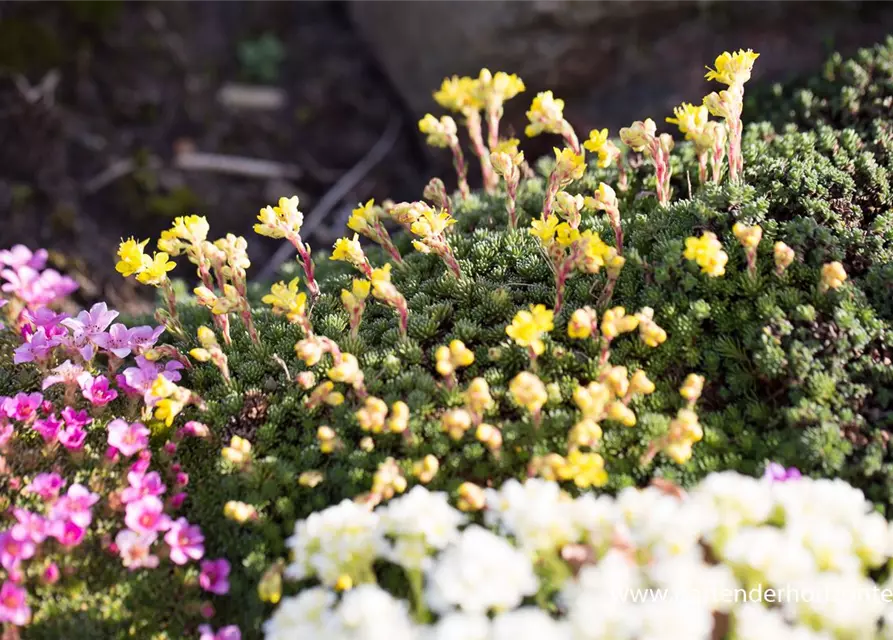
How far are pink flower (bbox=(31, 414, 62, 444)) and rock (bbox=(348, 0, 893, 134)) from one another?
3.58 meters

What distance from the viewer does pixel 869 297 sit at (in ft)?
9.48

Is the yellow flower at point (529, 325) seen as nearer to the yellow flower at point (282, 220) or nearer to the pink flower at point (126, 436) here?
the yellow flower at point (282, 220)

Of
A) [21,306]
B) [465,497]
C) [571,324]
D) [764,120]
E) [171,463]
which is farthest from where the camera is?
[764,120]

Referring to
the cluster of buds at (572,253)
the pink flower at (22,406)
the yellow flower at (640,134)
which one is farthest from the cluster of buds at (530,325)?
the pink flower at (22,406)

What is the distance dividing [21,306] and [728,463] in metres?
2.95

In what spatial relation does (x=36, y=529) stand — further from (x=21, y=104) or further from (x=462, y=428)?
(x=21, y=104)

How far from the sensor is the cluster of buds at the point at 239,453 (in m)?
2.57

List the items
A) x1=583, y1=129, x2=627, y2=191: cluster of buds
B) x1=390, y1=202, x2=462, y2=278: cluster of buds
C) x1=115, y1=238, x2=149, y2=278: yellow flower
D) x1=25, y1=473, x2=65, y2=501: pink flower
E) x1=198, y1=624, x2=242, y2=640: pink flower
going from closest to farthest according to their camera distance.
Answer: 1. x1=198, y1=624, x2=242, y2=640: pink flower
2. x1=25, y1=473, x2=65, y2=501: pink flower
3. x1=115, y1=238, x2=149, y2=278: yellow flower
4. x1=390, y1=202, x2=462, y2=278: cluster of buds
5. x1=583, y1=129, x2=627, y2=191: cluster of buds

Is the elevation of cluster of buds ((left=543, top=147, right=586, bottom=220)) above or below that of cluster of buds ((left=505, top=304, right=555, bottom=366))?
above

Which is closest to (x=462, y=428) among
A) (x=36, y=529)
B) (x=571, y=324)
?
(x=571, y=324)

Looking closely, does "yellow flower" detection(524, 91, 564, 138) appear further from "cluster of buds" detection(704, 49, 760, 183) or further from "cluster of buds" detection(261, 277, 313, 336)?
"cluster of buds" detection(261, 277, 313, 336)

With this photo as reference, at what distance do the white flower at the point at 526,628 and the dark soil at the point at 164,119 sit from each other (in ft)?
12.6

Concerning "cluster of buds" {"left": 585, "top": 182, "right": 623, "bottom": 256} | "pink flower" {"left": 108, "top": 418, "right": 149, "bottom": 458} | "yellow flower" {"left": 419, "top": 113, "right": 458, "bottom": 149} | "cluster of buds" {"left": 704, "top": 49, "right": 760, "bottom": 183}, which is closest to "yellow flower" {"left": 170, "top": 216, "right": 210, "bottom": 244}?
"pink flower" {"left": 108, "top": 418, "right": 149, "bottom": 458}

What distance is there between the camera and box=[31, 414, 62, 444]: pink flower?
2816mm
